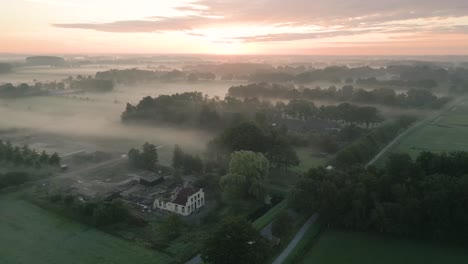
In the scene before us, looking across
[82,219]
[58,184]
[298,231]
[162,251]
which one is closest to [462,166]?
[298,231]

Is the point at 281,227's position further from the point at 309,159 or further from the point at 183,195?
the point at 309,159

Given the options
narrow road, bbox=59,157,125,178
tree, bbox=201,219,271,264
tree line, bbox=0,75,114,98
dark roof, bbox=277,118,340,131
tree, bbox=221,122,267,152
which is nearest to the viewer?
tree, bbox=201,219,271,264

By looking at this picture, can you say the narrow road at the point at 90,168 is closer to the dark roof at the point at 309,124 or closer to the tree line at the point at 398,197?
the tree line at the point at 398,197

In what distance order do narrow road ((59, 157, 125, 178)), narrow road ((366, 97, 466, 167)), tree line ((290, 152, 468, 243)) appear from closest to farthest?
tree line ((290, 152, 468, 243)) → narrow road ((59, 157, 125, 178)) → narrow road ((366, 97, 466, 167))

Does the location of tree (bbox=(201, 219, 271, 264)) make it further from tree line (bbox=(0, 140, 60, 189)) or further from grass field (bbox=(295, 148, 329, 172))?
tree line (bbox=(0, 140, 60, 189))

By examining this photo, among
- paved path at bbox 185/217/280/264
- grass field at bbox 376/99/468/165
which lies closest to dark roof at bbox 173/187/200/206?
paved path at bbox 185/217/280/264

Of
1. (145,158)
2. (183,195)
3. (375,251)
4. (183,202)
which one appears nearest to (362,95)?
(145,158)

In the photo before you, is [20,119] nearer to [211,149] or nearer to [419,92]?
[211,149]

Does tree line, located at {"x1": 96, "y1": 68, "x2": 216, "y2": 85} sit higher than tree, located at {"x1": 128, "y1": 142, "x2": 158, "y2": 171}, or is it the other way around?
tree line, located at {"x1": 96, "y1": 68, "x2": 216, "y2": 85}
